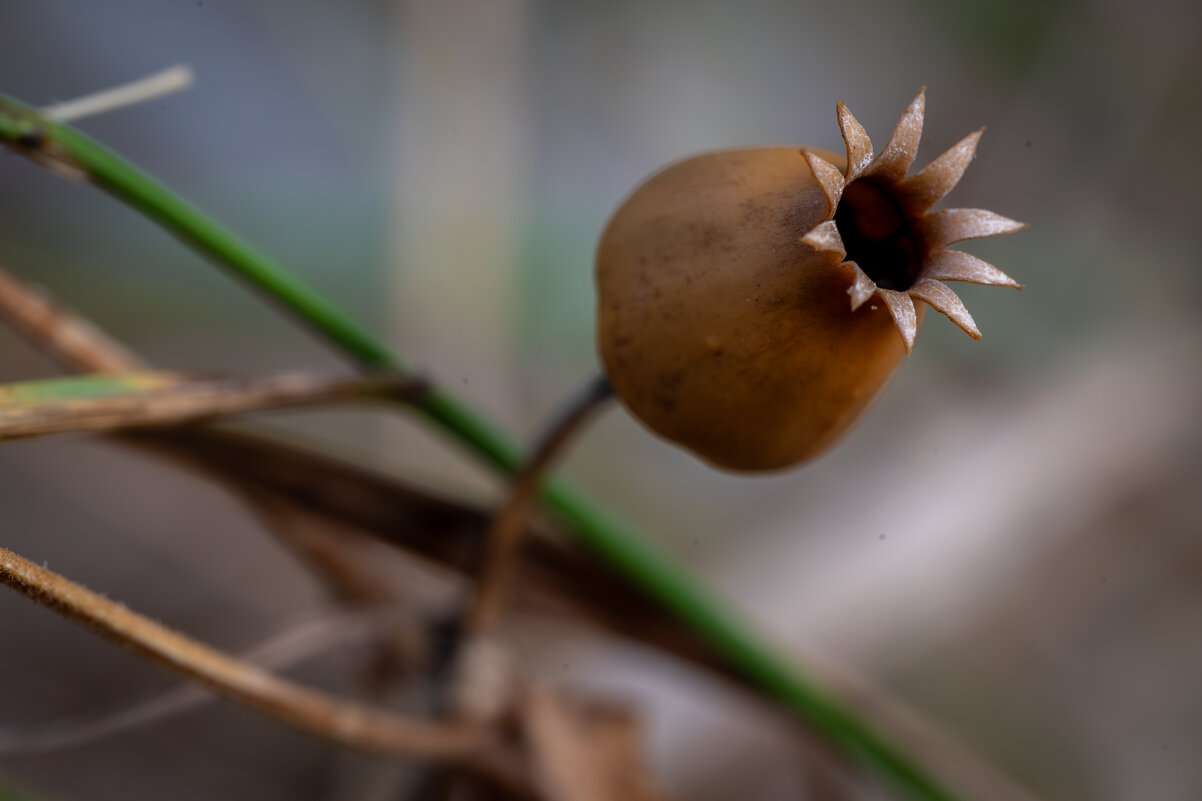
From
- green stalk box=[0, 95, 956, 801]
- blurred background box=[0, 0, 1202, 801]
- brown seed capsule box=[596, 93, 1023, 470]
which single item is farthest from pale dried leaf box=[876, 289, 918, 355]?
blurred background box=[0, 0, 1202, 801]

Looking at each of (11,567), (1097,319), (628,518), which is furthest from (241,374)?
A: (1097,319)

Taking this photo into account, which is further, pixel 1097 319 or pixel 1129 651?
pixel 1097 319

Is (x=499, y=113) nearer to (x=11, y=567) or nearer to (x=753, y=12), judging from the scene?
(x=753, y=12)

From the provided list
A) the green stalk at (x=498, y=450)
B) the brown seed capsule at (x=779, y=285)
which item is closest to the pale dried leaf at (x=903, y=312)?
the brown seed capsule at (x=779, y=285)

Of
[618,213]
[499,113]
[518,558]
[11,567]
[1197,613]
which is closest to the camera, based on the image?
[11,567]

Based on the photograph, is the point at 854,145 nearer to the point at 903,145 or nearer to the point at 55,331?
the point at 903,145

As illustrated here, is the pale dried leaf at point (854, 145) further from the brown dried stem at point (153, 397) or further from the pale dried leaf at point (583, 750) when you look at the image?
the pale dried leaf at point (583, 750)

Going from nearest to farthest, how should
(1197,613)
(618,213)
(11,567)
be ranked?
(11,567) < (618,213) < (1197,613)
